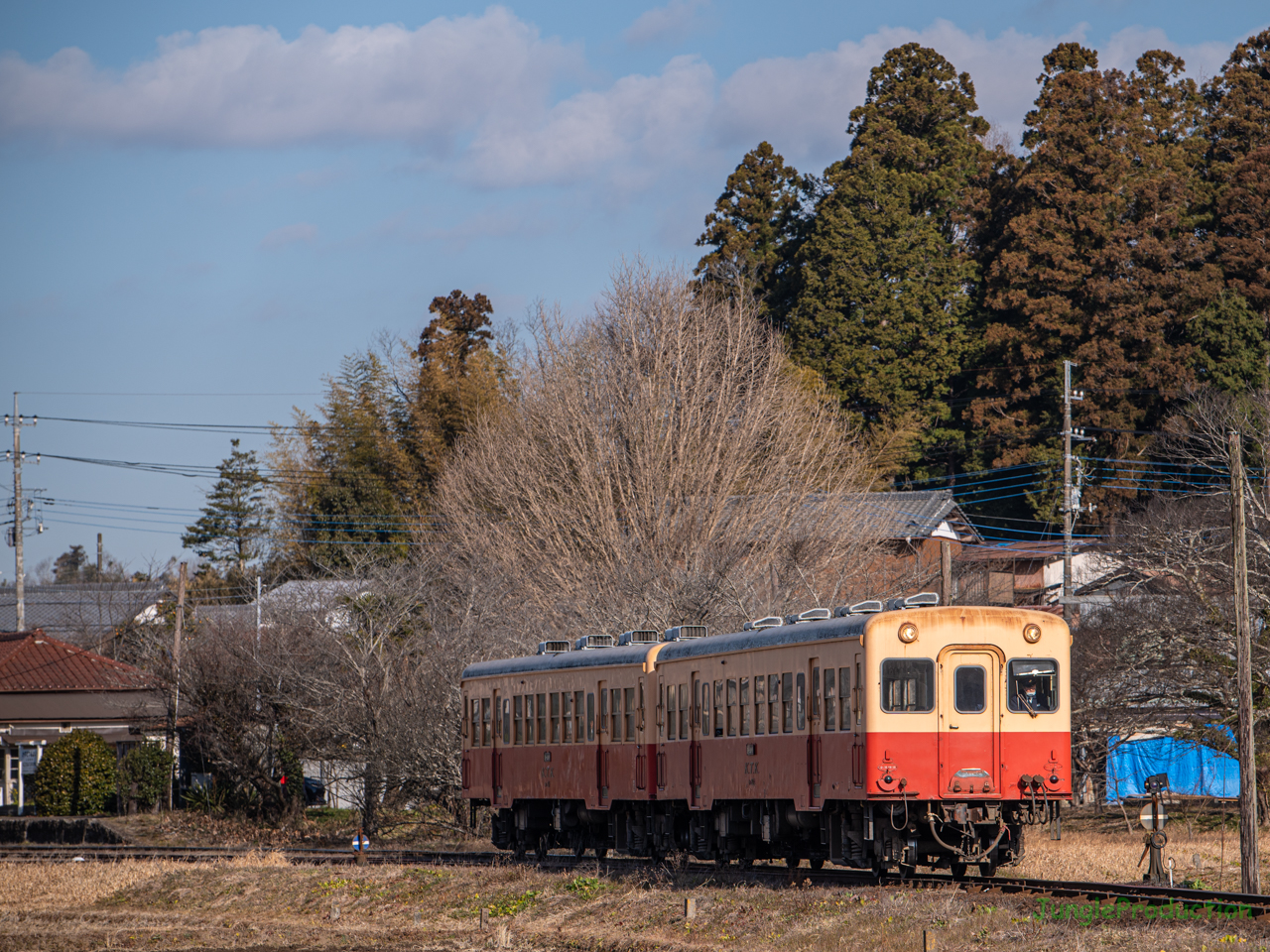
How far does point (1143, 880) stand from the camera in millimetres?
19641

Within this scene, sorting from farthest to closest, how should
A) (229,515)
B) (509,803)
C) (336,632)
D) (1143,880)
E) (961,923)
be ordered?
(229,515) < (336,632) < (509,803) < (1143,880) < (961,923)

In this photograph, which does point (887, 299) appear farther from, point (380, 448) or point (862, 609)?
point (862, 609)

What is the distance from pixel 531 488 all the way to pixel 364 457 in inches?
961

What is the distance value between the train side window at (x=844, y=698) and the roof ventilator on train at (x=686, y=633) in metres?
5.23

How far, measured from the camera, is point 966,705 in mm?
17719

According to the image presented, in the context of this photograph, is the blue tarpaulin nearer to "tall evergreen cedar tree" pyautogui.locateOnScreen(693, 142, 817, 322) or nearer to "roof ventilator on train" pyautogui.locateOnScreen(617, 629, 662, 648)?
"roof ventilator on train" pyautogui.locateOnScreen(617, 629, 662, 648)

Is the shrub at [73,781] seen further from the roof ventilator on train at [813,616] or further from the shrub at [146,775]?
the roof ventilator on train at [813,616]

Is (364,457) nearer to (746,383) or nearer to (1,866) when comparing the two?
(746,383)

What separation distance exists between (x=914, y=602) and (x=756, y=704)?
2.28 m

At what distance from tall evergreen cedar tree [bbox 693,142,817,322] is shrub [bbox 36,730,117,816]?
117 feet

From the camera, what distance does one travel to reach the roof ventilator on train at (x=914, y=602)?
709 inches

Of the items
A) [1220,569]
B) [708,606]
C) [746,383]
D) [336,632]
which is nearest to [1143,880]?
[1220,569]

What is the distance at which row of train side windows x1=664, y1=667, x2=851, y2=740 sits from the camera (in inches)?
707

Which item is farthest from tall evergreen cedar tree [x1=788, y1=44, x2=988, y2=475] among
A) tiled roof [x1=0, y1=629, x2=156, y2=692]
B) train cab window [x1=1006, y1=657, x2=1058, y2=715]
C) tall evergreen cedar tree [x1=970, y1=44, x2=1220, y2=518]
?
train cab window [x1=1006, y1=657, x2=1058, y2=715]
